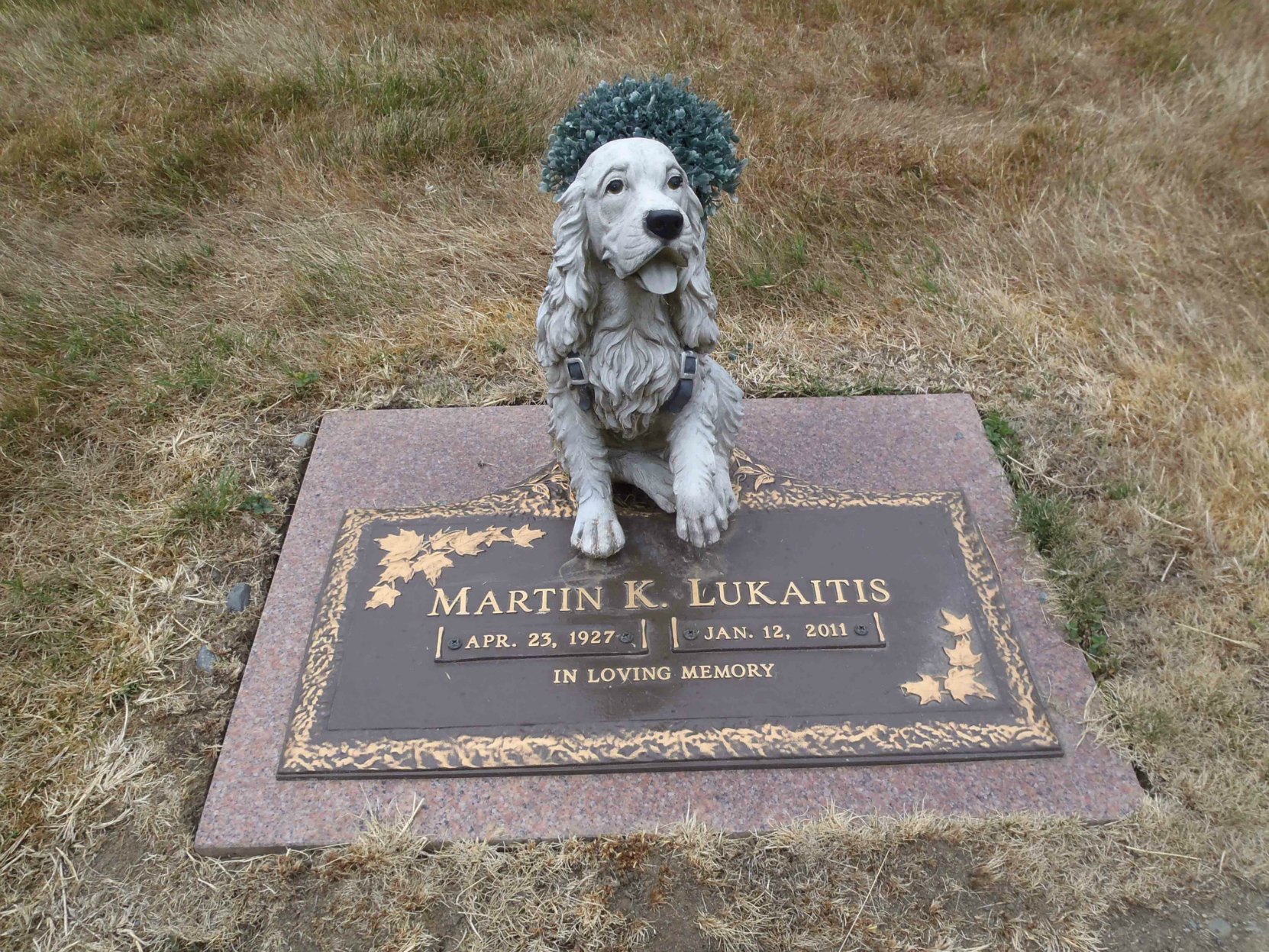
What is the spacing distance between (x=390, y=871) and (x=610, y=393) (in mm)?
1450

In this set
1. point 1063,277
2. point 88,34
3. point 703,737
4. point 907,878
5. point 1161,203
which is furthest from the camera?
point 88,34

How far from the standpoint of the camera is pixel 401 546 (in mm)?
2955

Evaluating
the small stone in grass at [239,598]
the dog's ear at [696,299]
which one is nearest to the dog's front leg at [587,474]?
the dog's ear at [696,299]

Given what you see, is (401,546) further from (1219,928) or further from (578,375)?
(1219,928)

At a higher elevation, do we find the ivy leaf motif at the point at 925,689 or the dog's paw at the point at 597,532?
the dog's paw at the point at 597,532

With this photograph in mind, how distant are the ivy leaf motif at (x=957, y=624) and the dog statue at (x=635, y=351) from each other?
75cm

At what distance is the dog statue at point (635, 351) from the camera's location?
2258mm

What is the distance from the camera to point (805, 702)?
2512 mm

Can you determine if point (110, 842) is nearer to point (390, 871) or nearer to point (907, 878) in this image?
point (390, 871)

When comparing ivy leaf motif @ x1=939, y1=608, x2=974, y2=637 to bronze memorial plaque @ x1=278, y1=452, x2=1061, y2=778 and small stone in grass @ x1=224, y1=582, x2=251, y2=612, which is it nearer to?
bronze memorial plaque @ x1=278, y1=452, x2=1061, y2=778

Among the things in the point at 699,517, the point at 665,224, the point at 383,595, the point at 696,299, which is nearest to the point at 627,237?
the point at 665,224

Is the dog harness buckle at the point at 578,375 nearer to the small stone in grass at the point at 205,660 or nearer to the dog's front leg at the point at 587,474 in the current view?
the dog's front leg at the point at 587,474

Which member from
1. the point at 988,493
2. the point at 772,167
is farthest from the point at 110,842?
the point at 772,167

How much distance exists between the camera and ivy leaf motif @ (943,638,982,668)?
2.59 m
